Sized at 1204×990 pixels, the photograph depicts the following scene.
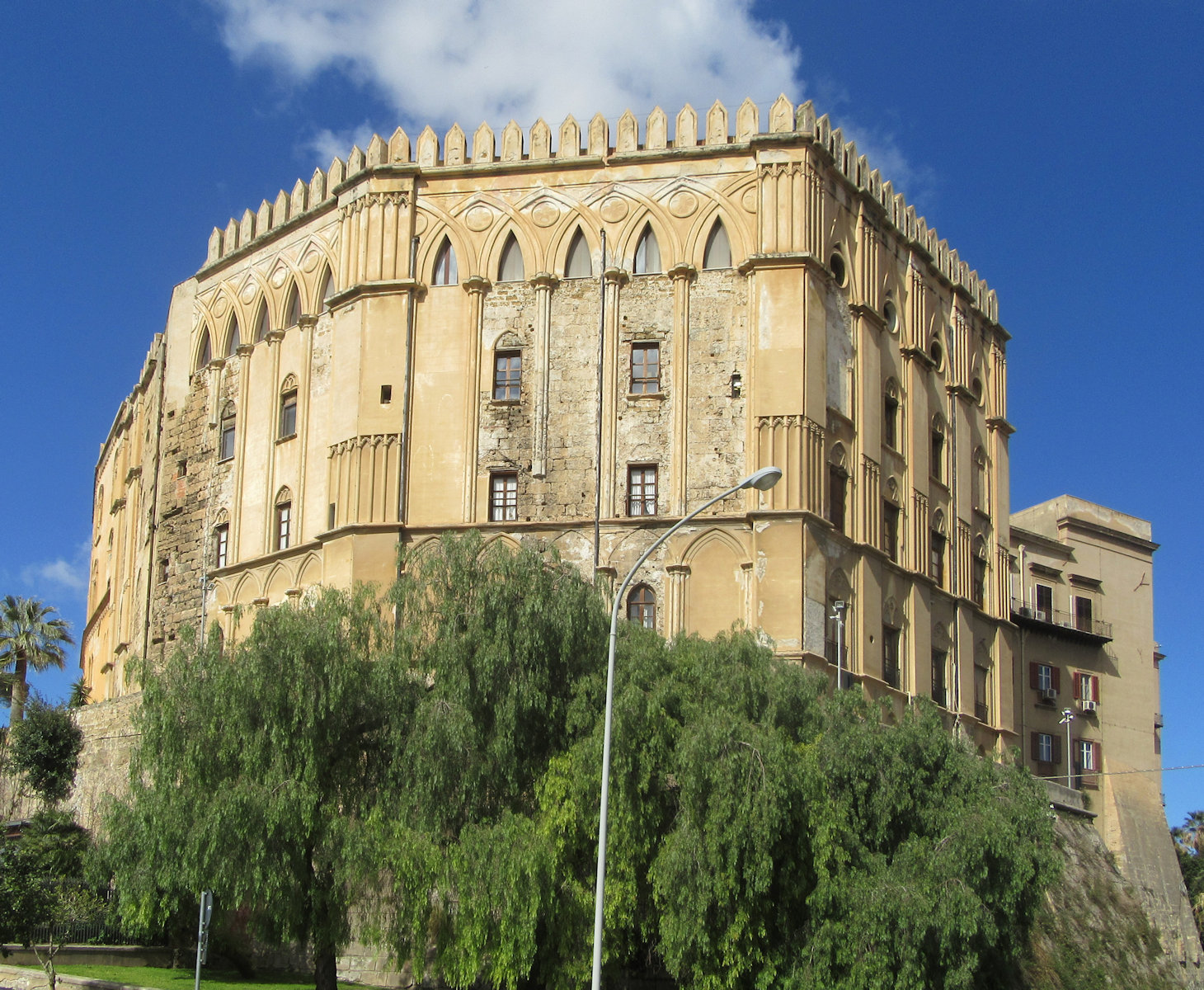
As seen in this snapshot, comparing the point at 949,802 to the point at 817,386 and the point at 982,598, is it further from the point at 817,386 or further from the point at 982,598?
the point at 982,598

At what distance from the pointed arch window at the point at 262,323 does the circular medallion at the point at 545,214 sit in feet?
31.0

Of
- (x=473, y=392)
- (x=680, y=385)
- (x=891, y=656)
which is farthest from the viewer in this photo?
(x=891, y=656)

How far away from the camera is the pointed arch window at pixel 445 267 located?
44750mm

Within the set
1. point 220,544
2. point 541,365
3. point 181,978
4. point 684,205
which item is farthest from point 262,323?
point 181,978

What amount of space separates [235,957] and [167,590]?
17289 millimetres

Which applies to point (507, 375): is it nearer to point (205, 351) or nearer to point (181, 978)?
point (205, 351)

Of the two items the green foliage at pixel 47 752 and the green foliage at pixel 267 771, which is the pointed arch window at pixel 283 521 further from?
the green foliage at pixel 267 771

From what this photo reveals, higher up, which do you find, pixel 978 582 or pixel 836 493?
pixel 836 493

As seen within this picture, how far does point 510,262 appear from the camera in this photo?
44812 mm

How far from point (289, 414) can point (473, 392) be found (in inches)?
266

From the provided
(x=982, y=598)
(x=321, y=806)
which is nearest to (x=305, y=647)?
(x=321, y=806)

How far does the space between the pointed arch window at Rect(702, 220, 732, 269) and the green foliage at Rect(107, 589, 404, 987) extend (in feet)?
55.0

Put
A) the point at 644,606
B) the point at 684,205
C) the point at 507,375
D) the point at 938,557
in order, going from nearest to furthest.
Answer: the point at 644,606 < the point at 507,375 < the point at 684,205 < the point at 938,557

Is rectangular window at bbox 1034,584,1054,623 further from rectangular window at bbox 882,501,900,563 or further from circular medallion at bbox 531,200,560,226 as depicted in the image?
circular medallion at bbox 531,200,560,226
